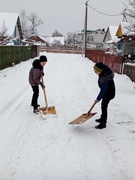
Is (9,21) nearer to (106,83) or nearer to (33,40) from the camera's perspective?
(33,40)

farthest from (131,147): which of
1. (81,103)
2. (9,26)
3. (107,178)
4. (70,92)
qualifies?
(9,26)

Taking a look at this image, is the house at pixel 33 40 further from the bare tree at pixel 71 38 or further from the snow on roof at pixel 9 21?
the bare tree at pixel 71 38

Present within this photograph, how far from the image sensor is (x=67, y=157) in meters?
4.00

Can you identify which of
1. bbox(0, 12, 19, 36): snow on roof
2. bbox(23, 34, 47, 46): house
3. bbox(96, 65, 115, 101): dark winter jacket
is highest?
bbox(0, 12, 19, 36): snow on roof

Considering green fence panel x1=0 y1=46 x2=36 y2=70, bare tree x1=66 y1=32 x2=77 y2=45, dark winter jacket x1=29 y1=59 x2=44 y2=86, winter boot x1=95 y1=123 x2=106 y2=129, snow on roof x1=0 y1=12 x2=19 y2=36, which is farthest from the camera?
bare tree x1=66 y1=32 x2=77 y2=45

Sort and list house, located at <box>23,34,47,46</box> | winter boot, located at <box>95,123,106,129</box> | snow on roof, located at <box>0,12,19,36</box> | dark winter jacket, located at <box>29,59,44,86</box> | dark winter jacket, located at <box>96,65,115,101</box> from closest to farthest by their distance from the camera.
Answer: dark winter jacket, located at <box>96,65,115,101</box>
winter boot, located at <box>95,123,106,129</box>
dark winter jacket, located at <box>29,59,44,86</box>
snow on roof, located at <box>0,12,19,36</box>
house, located at <box>23,34,47,46</box>

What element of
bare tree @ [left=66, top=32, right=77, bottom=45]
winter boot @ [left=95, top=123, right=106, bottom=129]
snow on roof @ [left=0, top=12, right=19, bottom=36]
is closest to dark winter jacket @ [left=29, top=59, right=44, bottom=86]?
A: winter boot @ [left=95, top=123, right=106, bottom=129]

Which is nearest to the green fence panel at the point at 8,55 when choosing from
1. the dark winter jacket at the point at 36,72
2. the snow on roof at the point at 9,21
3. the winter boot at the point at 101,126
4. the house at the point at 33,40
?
the dark winter jacket at the point at 36,72

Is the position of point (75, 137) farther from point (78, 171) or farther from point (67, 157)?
point (78, 171)

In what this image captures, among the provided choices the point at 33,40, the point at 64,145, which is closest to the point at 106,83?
the point at 64,145

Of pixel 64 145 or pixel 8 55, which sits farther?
pixel 8 55

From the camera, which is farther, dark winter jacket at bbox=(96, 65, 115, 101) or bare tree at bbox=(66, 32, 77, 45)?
bare tree at bbox=(66, 32, 77, 45)

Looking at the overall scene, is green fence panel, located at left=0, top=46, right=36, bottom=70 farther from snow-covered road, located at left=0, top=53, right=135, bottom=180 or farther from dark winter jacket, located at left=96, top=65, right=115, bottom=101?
dark winter jacket, located at left=96, top=65, right=115, bottom=101

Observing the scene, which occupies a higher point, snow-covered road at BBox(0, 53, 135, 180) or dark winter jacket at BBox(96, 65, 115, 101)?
dark winter jacket at BBox(96, 65, 115, 101)
